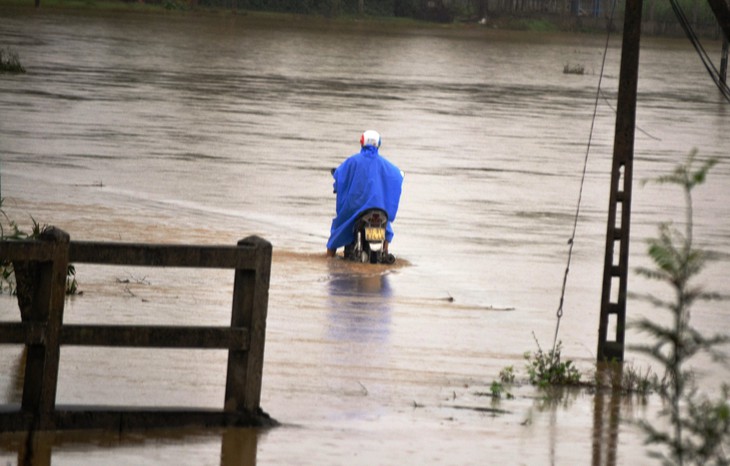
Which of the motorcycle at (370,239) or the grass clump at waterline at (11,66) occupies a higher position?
the grass clump at waterline at (11,66)

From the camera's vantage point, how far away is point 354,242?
17016mm

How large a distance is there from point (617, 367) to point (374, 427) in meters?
3.17

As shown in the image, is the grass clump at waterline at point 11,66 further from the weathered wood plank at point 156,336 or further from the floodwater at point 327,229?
the weathered wood plank at point 156,336

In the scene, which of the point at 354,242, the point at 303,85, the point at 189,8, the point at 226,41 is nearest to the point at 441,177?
the point at 354,242

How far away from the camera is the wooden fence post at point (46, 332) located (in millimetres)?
7523

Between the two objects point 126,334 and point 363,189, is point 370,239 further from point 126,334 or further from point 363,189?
point 126,334

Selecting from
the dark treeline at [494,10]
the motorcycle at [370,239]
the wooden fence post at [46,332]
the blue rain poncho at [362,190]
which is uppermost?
the dark treeline at [494,10]

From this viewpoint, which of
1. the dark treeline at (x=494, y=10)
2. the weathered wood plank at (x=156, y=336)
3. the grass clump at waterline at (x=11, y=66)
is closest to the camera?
the weathered wood plank at (x=156, y=336)

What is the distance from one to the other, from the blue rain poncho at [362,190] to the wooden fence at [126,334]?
28.5ft

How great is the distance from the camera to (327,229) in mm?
19812

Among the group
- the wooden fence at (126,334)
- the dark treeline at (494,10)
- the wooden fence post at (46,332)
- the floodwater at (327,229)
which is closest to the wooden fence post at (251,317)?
the wooden fence at (126,334)

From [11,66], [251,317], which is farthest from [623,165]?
[11,66]

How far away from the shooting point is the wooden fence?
7.54m

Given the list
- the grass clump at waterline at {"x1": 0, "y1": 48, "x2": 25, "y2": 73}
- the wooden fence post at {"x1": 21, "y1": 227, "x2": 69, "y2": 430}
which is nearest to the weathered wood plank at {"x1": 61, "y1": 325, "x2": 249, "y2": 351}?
the wooden fence post at {"x1": 21, "y1": 227, "x2": 69, "y2": 430}
